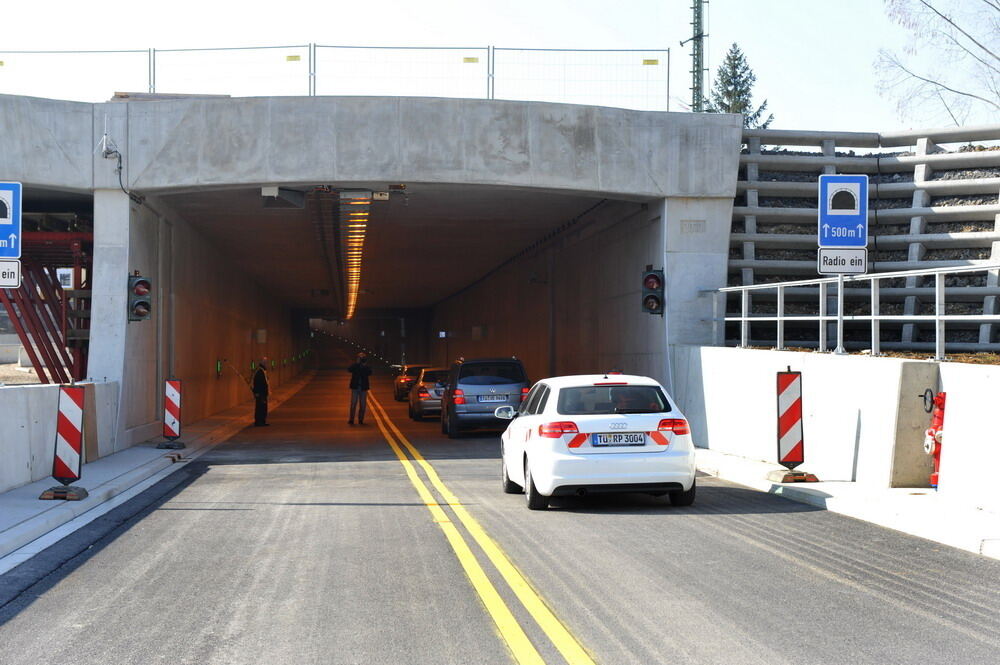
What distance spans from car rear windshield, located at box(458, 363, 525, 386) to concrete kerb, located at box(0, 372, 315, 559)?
5.76 metres

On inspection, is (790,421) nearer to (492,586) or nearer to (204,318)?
(492,586)

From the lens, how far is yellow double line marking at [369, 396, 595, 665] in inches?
231

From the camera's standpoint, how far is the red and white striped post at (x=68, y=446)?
1258 cm

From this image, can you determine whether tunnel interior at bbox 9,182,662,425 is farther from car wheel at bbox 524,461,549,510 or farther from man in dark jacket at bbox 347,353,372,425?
car wheel at bbox 524,461,549,510

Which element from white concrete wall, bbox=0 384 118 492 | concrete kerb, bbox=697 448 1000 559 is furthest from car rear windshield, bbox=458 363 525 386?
white concrete wall, bbox=0 384 118 492

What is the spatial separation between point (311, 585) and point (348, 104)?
14.3 metres

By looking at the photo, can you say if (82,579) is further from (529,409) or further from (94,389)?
(94,389)

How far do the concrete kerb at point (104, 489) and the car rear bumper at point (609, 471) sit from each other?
5.12 meters

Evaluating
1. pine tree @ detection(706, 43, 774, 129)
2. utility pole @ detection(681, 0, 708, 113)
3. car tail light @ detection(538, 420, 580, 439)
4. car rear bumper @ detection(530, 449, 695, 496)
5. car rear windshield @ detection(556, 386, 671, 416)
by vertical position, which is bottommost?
car rear bumper @ detection(530, 449, 695, 496)

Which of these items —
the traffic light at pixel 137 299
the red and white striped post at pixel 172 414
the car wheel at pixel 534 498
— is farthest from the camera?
the red and white striped post at pixel 172 414

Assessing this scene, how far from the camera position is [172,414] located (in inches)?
817

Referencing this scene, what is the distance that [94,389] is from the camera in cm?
1795

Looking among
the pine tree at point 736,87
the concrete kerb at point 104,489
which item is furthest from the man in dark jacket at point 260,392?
the pine tree at point 736,87

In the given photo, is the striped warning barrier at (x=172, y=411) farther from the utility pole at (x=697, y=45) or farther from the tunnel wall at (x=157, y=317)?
the utility pole at (x=697, y=45)
